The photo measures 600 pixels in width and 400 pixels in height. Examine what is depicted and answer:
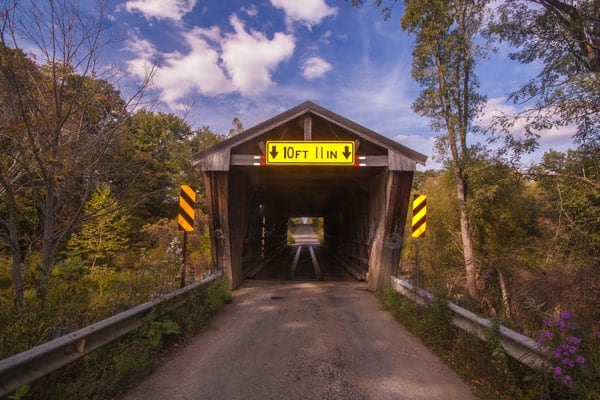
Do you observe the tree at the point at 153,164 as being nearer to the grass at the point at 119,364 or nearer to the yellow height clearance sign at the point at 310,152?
the yellow height clearance sign at the point at 310,152

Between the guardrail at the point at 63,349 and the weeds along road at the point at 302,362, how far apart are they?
2.03 feet

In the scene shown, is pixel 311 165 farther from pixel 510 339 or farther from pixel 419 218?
pixel 510 339

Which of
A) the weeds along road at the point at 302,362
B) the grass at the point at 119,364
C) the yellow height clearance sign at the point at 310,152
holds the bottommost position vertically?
the weeds along road at the point at 302,362

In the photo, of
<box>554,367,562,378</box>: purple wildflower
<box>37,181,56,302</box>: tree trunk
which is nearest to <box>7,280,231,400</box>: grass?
<box>37,181,56,302</box>: tree trunk

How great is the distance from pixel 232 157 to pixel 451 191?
8.55 metres

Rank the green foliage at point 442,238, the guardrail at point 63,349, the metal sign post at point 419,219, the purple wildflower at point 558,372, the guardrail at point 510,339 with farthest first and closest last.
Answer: the green foliage at point 442,238 < the metal sign post at point 419,219 < the guardrail at point 510,339 < the purple wildflower at point 558,372 < the guardrail at point 63,349

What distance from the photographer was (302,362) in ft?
12.3

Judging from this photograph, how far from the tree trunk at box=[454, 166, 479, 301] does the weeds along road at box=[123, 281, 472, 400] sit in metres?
5.34

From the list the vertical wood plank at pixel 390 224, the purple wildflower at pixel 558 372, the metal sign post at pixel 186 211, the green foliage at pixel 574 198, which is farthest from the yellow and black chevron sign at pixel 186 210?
the green foliage at pixel 574 198

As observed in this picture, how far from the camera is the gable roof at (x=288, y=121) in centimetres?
782

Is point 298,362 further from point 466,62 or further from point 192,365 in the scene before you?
point 466,62

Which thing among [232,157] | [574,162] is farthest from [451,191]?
[232,157]

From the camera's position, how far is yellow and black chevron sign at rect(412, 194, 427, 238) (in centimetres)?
697

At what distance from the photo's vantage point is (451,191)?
1206cm
